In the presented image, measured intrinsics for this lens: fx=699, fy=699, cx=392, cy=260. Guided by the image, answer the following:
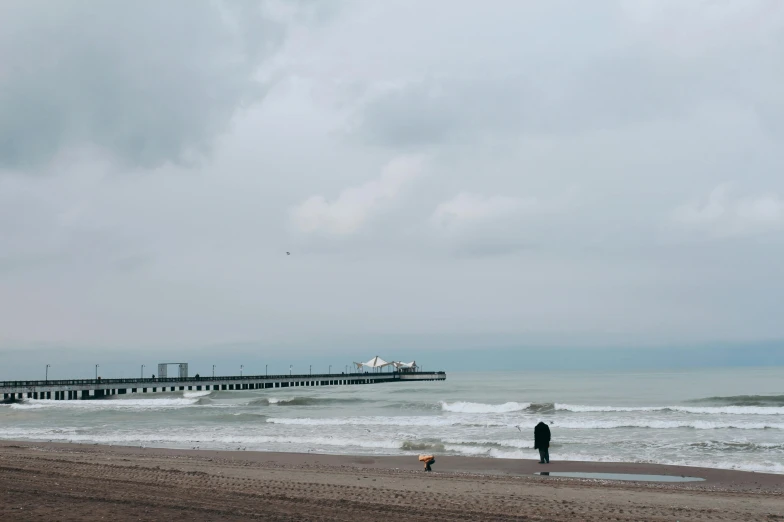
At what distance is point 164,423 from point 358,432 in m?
11.0

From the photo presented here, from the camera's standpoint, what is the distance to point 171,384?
254ft

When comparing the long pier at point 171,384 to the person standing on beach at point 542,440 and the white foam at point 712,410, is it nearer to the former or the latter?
the white foam at point 712,410

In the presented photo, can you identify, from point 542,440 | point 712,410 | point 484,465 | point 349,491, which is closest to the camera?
point 349,491

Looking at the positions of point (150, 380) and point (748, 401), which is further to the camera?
point (150, 380)

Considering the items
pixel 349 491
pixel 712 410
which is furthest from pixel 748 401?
pixel 349 491

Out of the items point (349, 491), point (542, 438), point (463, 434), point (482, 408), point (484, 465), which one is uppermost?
point (542, 438)

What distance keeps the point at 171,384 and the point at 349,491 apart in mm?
69989

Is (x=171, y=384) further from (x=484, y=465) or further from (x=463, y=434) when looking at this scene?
(x=484, y=465)

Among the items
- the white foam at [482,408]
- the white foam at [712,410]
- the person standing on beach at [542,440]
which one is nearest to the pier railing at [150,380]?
the white foam at [482,408]

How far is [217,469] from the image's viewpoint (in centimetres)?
1589

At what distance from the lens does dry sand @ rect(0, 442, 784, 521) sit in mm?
10141

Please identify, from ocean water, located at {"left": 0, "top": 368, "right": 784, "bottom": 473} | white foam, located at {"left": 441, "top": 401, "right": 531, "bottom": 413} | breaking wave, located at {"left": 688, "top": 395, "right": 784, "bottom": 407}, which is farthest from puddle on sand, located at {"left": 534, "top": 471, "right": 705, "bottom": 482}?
breaking wave, located at {"left": 688, "top": 395, "right": 784, "bottom": 407}

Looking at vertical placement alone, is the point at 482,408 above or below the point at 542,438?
below

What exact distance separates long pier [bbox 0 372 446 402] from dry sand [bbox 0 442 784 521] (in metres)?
51.2
